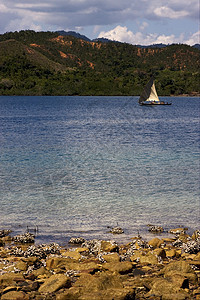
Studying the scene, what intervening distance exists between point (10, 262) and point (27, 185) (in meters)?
13.0

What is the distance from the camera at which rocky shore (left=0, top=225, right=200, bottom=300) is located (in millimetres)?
10077

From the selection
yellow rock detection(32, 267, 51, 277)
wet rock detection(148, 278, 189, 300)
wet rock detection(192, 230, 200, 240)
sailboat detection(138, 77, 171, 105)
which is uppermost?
sailboat detection(138, 77, 171, 105)

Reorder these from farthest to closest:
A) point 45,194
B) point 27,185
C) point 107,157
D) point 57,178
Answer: point 107,157 < point 57,178 < point 27,185 < point 45,194

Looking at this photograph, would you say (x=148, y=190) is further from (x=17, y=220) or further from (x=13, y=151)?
(x=13, y=151)

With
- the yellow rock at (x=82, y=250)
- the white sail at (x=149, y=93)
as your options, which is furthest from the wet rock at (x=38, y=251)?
the white sail at (x=149, y=93)

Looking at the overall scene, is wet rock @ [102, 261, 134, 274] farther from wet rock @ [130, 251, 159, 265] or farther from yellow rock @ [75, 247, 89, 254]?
yellow rock @ [75, 247, 89, 254]

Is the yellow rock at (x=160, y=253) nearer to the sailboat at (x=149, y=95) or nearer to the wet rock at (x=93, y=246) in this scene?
the wet rock at (x=93, y=246)

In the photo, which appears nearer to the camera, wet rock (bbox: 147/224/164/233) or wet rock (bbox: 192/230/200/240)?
wet rock (bbox: 192/230/200/240)

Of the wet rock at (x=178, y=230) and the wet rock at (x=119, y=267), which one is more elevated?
the wet rock at (x=119, y=267)

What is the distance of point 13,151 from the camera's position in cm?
4116

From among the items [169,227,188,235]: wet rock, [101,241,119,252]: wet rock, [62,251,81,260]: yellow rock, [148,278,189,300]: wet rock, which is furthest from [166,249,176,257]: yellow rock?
[148,278,189,300]: wet rock

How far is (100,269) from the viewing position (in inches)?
485

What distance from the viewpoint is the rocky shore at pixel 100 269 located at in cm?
1008

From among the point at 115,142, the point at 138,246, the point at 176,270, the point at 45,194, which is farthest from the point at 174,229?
the point at 115,142
